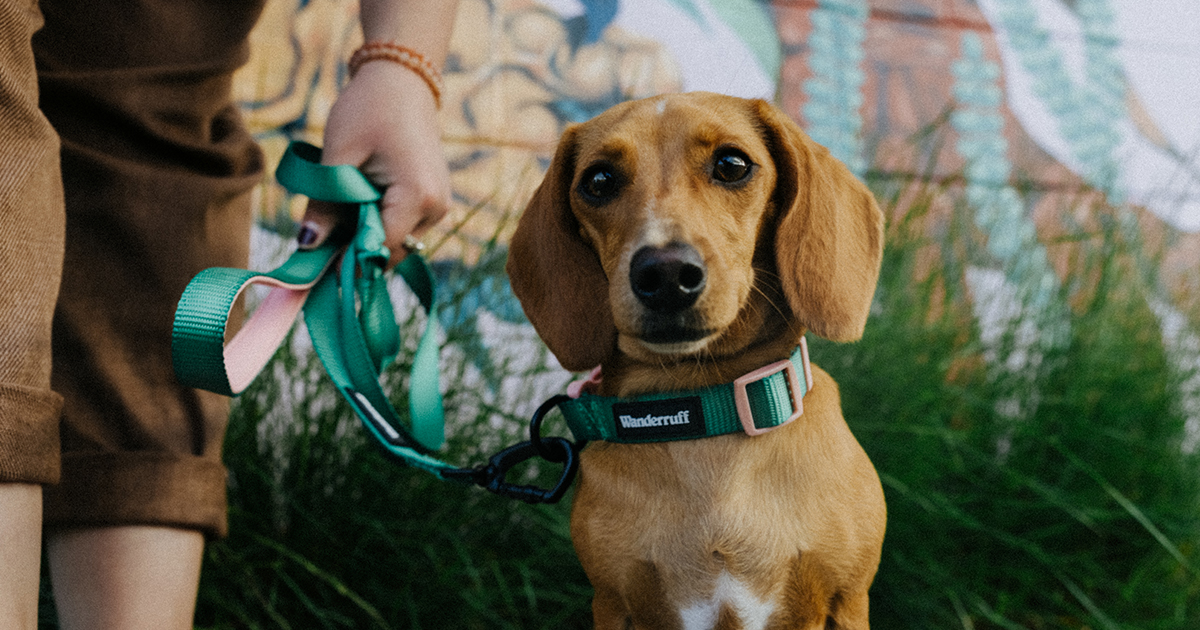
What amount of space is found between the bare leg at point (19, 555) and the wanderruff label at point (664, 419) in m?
0.74

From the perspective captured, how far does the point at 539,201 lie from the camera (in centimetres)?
136

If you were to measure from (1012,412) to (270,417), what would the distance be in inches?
90.8

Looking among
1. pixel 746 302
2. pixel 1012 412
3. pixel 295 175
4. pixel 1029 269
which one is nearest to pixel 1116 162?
pixel 1029 269

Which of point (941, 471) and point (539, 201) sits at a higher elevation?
point (539, 201)

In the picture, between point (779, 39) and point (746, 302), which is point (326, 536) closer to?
point (746, 302)

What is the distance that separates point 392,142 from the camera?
1259mm

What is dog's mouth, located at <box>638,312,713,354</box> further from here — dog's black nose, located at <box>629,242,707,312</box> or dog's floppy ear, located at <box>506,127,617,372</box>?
dog's floppy ear, located at <box>506,127,617,372</box>

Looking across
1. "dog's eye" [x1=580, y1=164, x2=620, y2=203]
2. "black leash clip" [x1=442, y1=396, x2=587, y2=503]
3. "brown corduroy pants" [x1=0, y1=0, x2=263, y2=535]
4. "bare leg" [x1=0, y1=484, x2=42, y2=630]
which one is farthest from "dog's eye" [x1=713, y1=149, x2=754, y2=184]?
"bare leg" [x1=0, y1=484, x2=42, y2=630]

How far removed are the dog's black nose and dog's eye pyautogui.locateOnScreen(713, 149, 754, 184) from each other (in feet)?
0.73

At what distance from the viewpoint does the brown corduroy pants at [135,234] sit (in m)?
1.17

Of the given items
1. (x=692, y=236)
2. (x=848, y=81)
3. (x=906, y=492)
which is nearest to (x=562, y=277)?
(x=692, y=236)

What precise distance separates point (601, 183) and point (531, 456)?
46 centimetres

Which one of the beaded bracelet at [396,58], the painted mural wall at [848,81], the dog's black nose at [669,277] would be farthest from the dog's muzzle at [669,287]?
the painted mural wall at [848,81]

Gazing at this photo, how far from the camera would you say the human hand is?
1254 mm
